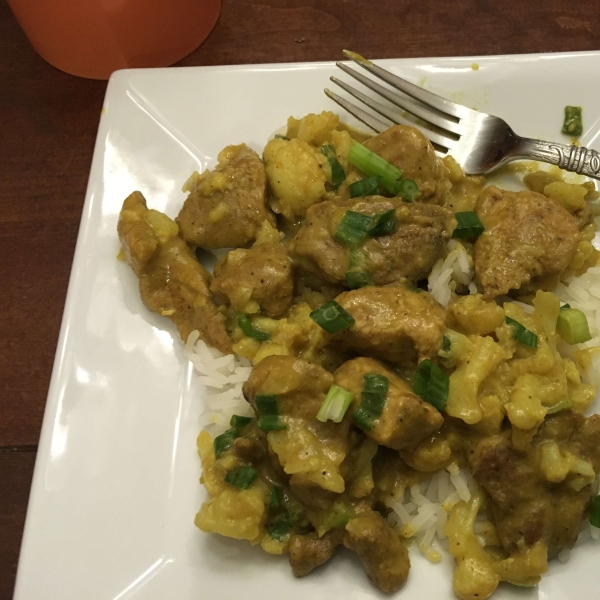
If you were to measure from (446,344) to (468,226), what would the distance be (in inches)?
23.0

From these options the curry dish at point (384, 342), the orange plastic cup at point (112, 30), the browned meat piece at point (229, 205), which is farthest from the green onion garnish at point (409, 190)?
the orange plastic cup at point (112, 30)

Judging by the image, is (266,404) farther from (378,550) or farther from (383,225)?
(383,225)

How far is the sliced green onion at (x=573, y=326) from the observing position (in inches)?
81.4

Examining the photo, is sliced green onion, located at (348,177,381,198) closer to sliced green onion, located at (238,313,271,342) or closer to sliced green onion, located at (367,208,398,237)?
sliced green onion, located at (367,208,398,237)

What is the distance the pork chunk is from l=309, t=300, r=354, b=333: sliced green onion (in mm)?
314

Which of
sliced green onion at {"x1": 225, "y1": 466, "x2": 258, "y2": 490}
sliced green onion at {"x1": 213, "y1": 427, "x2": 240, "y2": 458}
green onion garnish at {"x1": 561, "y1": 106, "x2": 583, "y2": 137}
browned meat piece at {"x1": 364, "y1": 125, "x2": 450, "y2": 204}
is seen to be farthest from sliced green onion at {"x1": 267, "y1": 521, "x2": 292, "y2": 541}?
green onion garnish at {"x1": 561, "y1": 106, "x2": 583, "y2": 137}

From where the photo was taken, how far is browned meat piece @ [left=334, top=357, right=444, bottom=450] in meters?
1.77

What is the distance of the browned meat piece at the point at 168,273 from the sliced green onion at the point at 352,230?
1.91 feet

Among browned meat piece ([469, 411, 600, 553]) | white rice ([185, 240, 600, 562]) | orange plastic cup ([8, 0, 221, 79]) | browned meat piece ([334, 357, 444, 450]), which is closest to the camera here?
browned meat piece ([334, 357, 444, 450])

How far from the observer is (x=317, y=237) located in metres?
2.16

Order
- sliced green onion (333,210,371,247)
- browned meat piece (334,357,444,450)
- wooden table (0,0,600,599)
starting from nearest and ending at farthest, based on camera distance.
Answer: browned meat piece (334,357,444,450)
sliced green onion (333,210,371,247)
wooden table (0,0,600,599)

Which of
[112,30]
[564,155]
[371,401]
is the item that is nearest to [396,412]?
[371,401]

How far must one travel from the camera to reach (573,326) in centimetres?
207

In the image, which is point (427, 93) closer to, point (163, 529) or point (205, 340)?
point (205, 340)
